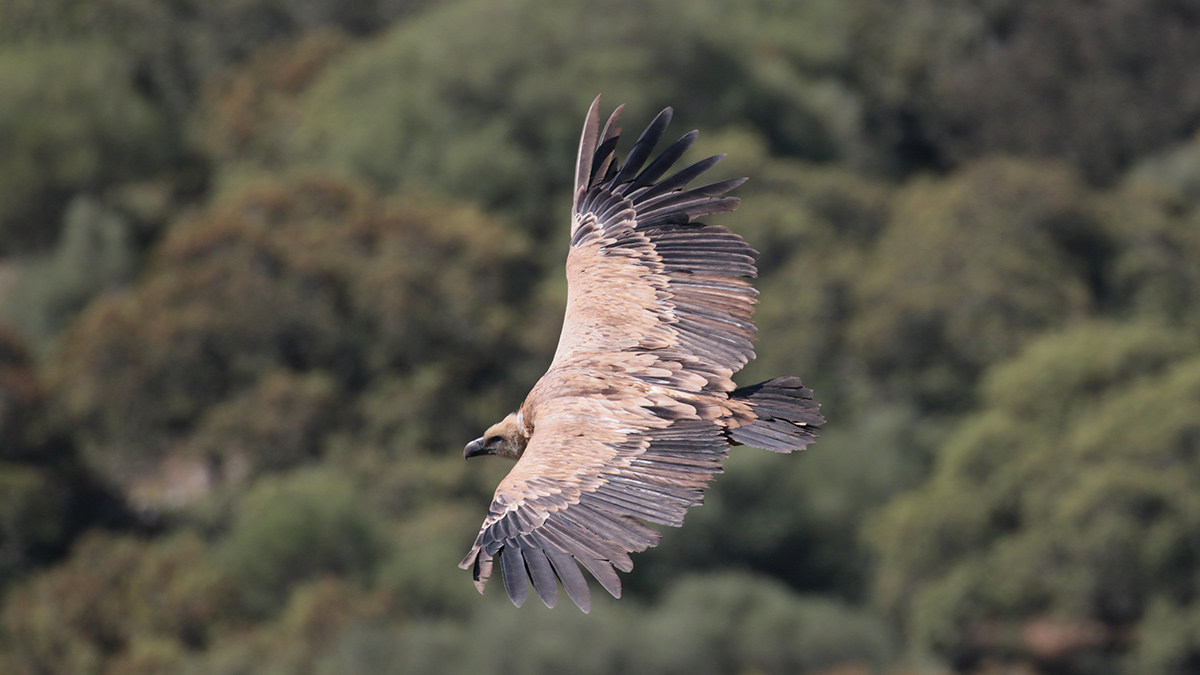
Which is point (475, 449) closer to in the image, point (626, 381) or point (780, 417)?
point (626, 381)

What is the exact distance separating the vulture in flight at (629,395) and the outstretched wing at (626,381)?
10 millimetres

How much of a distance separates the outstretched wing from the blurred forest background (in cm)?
Result: 3715

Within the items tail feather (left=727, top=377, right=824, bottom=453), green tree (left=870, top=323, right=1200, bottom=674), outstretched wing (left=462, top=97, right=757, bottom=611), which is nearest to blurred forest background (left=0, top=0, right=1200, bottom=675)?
green tree (left=870, top=323, right=1200, bottom=674)

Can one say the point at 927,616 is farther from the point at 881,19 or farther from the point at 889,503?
the point at 881,19

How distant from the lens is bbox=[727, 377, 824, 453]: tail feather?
442 inches

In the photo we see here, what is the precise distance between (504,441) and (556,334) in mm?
46864

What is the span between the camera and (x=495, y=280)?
6369 centimetres

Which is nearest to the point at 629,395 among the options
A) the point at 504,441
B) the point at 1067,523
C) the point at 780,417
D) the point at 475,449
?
the point at 780,417

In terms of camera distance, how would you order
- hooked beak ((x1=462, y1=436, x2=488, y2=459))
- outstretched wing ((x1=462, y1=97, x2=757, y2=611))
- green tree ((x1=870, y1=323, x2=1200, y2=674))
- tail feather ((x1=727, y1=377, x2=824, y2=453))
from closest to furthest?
outstretched wing ((x1=462, y1=97, x2=757, y2=611)) < tail feather ((x1=727, y1=377, x2=824, y2=453)) < hooked beak ((x1=462, y1=436, x2=488, y2=459)) < green tree ((x1=870, y1=323, x2=1200, y2=674))

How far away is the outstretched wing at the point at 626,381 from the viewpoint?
10.1 m

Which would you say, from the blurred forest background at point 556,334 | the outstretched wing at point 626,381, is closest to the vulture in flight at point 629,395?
the outstretched wing at point 626,381

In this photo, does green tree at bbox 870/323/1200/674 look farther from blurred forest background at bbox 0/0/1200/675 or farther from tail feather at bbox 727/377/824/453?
tail feather at bbox 727/377/824/453

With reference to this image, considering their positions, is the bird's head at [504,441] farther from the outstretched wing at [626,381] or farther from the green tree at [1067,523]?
the green tree at [1067,523]

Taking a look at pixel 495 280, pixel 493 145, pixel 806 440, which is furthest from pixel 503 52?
pixel 806 440
